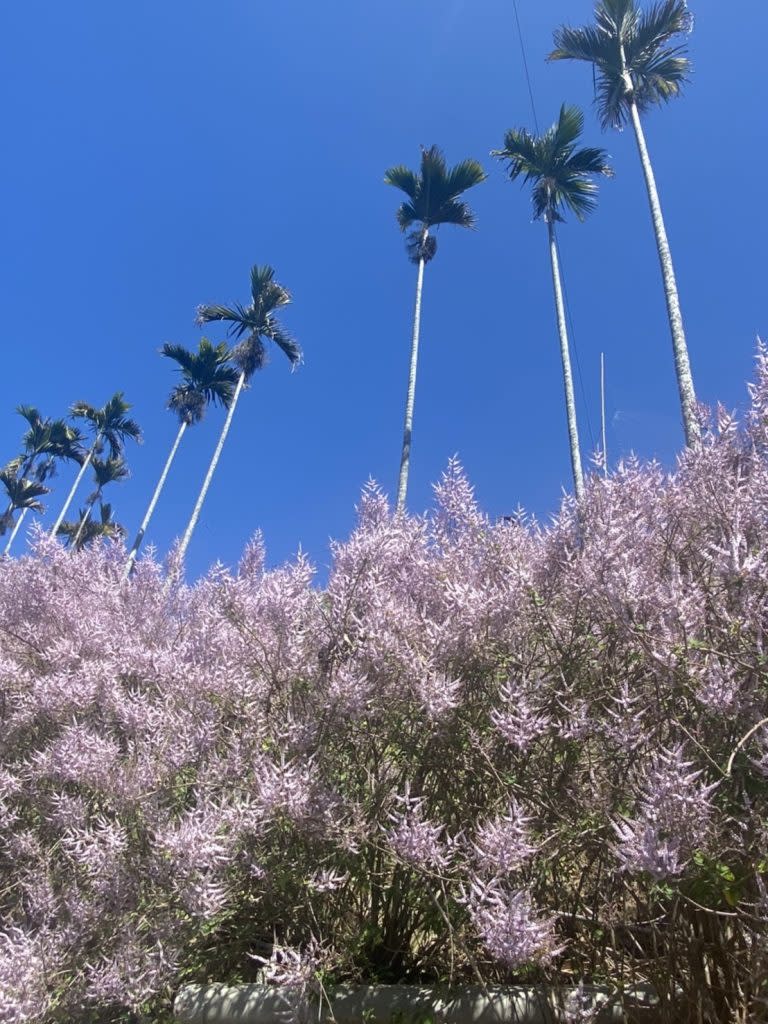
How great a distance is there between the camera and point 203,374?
26.1 meters

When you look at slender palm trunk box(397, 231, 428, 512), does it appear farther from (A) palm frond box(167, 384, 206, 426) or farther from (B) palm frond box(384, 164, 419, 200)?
(A) palm frond box(167, 384, 206, 426)

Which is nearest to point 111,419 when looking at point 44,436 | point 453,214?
point 44,436

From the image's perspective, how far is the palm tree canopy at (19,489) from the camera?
114 ft

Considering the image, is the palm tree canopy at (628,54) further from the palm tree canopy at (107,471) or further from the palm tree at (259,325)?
the palm tree canopy at (107,471)

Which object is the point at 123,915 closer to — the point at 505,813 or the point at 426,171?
the point at 505,813

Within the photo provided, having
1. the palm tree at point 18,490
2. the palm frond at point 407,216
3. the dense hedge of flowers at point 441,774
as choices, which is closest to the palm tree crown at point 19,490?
the palm tree at point 18,490

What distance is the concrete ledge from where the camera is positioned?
271cm

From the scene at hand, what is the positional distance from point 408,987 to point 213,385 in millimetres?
25290

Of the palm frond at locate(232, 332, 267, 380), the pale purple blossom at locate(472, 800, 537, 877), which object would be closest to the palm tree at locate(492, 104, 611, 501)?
the palm frond at locate(232, 332, 267, 380)

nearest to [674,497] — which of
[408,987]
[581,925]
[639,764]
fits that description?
[639,764]

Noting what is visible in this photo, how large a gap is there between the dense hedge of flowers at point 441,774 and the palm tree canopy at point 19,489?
35.7 meters

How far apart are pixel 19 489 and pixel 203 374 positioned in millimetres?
16089

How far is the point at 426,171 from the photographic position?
1919cm

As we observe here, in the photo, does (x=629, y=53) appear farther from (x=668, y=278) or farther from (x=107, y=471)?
(x=107, y=471)
